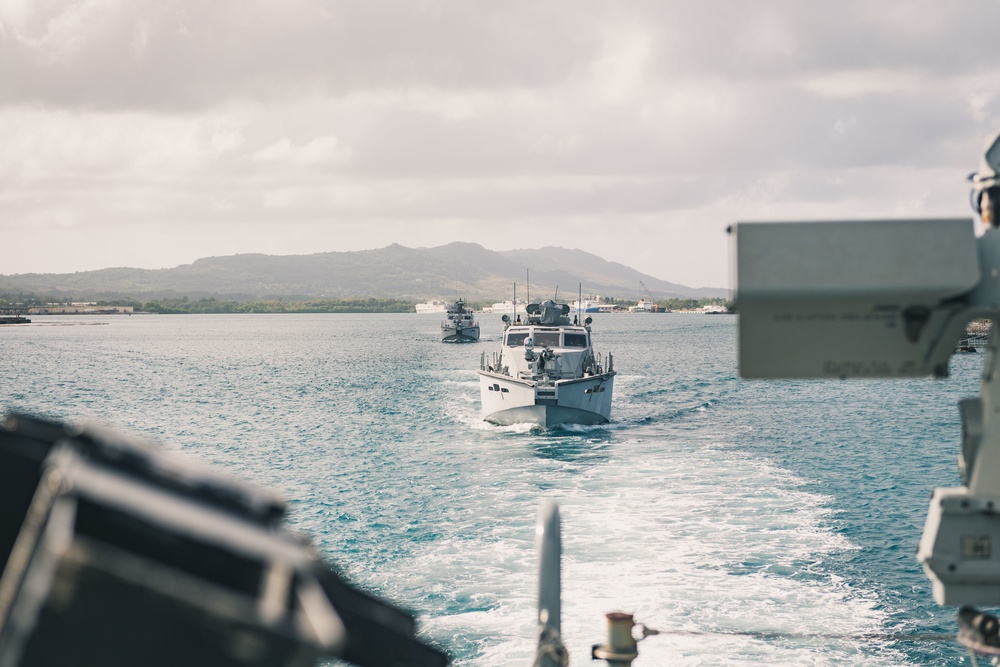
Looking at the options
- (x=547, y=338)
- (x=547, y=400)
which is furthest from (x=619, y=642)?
(x=547, y=338)

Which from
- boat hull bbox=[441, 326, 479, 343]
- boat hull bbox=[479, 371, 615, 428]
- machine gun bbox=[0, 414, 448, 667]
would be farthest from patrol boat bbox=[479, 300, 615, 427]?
boat hull bbox=[441, 326, 479, 343]

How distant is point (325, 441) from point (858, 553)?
24133 mm

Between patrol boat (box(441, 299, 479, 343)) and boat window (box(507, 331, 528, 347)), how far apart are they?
74.3 meters

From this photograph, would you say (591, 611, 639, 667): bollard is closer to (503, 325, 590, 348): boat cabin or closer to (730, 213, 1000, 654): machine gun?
(730, 213, 1000, 654): machine gun

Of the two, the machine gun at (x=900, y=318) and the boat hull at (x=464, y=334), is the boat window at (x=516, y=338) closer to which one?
the machine gun at (x=900, y=318)

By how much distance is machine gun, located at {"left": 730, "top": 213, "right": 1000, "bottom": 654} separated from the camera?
11.9 feet

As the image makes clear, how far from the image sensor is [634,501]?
2409 cm

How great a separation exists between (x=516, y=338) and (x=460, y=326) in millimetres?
74876

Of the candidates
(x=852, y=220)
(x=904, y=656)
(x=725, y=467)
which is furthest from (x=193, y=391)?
(x=852, y=220)

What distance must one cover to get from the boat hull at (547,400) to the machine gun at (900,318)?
3083cm

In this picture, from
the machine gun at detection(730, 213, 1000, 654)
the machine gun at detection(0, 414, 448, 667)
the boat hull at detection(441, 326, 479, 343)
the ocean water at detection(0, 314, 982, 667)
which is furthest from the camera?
the boat hull at detection(441, 326, 479, 343)

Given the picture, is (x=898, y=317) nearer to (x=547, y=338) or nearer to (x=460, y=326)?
(x=547, y=338)

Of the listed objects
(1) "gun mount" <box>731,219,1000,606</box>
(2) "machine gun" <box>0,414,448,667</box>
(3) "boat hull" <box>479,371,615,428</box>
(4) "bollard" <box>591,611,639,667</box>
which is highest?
(1) "gun mount" <box>731,219,1000,606</box>

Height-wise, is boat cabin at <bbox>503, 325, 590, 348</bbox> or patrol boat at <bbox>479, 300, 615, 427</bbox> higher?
boat cabin at <bbox>503, 325, 590, 348</bbox>
